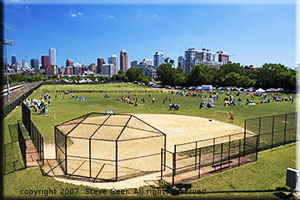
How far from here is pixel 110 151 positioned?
15164mm

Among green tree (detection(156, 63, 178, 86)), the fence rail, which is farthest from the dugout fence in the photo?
green tree (detection(156, 63, 178, 86))

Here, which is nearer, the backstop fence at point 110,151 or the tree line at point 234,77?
the backstop fence at point 110,151

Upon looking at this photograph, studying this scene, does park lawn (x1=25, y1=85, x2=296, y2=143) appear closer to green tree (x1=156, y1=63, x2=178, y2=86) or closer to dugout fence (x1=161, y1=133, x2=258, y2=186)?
dugout fence (x1=161, y1=133, x2=258, y2=186)

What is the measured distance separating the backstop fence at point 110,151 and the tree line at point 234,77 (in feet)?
260

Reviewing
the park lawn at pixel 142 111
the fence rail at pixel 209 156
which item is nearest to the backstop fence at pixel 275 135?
the fence rail at pixel 209 156

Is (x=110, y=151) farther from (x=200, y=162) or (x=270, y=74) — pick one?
(x=270, y=74)

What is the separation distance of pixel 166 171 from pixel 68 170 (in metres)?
5.69

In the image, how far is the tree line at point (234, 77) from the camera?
83.3m

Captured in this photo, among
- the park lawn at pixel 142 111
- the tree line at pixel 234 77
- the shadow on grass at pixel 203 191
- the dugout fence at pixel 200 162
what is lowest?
the shadow on grass at pixel 203 191

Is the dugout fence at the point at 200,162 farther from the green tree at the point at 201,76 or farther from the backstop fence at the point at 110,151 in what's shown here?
the green tree at the point at 201,76

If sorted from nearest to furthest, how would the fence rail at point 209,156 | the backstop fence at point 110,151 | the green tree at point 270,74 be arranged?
the fence rail at point 209,156 < the backstop fence at point 110,151 < the green tree at point 270,74

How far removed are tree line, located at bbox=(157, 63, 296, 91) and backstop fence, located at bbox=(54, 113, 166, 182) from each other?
7934cm

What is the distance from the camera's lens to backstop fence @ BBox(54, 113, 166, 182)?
39.1ft

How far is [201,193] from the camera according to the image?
10078 millimetres
